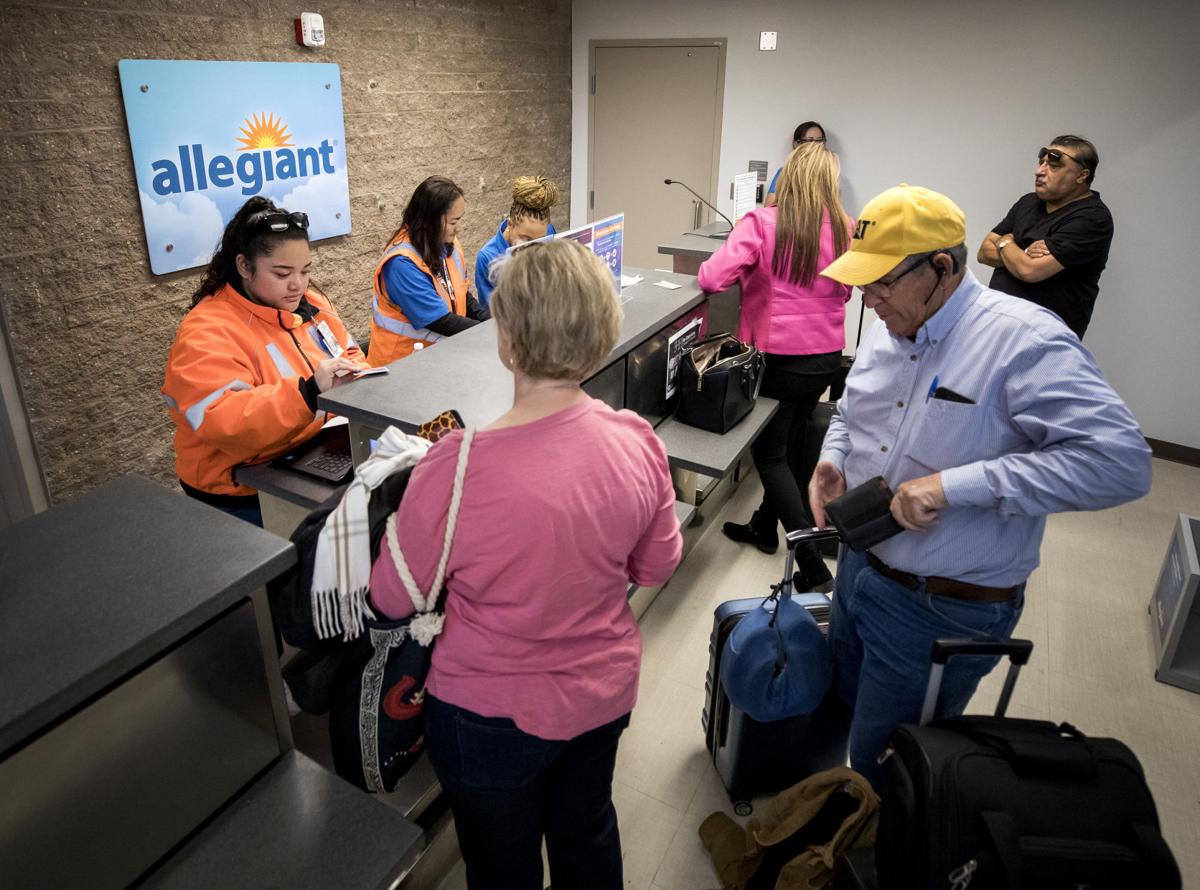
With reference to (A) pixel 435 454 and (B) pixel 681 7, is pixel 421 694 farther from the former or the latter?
(B) pixel 681 7

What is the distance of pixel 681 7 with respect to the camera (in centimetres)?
526

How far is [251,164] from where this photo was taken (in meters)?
3.47

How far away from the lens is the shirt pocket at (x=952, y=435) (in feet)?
4.63

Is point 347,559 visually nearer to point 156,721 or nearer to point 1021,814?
point 156,721

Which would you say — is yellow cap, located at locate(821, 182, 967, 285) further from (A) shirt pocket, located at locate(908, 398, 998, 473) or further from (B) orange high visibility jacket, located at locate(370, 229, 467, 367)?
(B) orange high visibility jacket, located at locate(370, 229, 467, 367)

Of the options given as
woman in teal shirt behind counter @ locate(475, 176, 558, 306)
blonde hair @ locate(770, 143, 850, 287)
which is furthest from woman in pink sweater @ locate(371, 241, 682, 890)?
woman in teal shirt behind counter @ locate(475, 176, 558, 306)

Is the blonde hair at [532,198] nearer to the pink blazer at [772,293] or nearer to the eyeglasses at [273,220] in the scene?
the pink blazer at [772,293]

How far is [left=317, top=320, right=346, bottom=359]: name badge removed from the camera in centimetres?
214

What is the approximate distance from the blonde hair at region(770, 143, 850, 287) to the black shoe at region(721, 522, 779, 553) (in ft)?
3.62

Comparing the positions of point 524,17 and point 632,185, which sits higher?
point 524,17

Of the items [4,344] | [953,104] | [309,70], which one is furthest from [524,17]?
[4,344]

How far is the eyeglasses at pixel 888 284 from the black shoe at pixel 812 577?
62.9 inches

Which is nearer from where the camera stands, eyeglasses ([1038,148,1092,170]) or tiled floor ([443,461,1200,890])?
tiled floor ([443,461,1200,890])

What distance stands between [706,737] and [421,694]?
3.78 feet
